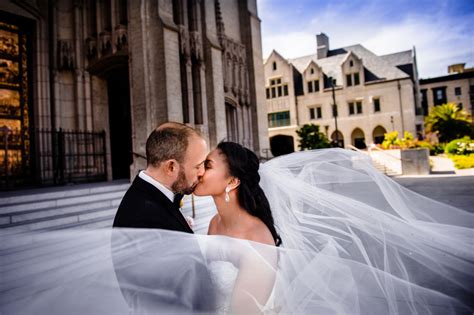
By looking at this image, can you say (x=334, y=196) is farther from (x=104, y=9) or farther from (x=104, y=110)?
(x=104, y=9)

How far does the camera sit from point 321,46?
1800 inches

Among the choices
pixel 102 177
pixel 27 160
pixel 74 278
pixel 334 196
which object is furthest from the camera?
pixel 102 177

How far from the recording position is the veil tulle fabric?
63.2 inches

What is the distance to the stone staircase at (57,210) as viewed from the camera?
241 inches

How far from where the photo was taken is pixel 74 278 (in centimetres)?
166

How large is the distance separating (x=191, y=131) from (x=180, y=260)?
3.24 ft

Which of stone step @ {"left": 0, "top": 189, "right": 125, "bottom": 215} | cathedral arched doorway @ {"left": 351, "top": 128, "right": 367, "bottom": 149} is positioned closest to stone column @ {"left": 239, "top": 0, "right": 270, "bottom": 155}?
stone step @ {"left": 0, "top": 189, "right": 125, "bottom": 215}

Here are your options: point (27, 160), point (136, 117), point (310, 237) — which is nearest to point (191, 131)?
point (310, 237)

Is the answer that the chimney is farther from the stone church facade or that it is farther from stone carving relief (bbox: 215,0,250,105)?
the stone church facade

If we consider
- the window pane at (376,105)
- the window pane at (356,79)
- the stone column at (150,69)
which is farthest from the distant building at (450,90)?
the stone column at (150,69)

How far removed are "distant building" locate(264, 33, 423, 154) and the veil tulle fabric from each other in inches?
1434

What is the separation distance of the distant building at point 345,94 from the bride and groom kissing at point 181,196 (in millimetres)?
37773

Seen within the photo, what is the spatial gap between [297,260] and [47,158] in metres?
11.0

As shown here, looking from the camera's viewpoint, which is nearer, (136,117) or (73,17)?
(136,117)
